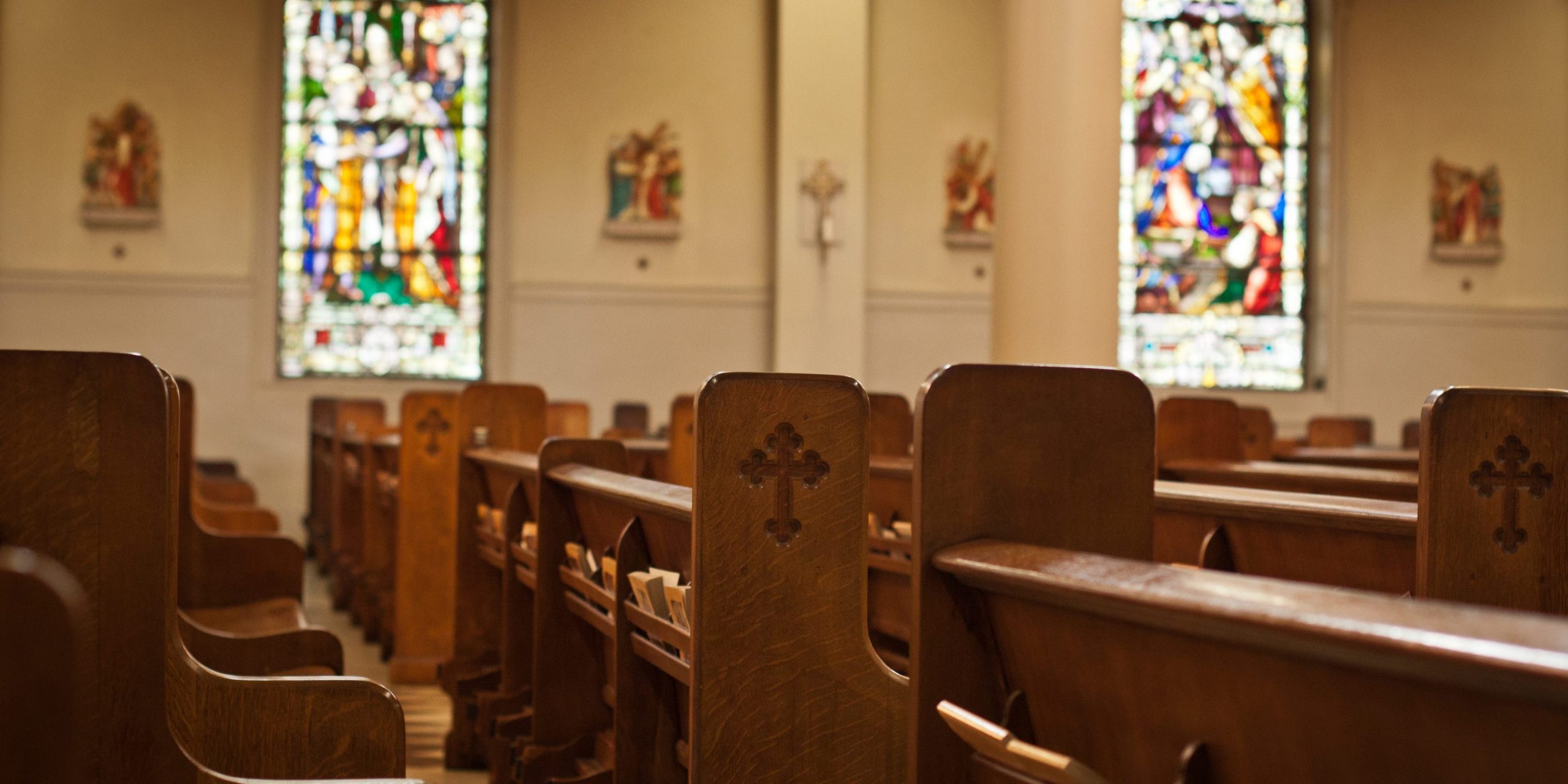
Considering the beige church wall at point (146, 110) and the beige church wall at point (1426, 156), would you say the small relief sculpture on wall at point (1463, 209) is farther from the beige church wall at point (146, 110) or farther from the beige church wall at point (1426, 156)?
the beige church wall at point (146, 110)

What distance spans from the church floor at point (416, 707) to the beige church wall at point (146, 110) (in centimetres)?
464

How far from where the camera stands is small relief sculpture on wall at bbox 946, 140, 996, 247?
11.6m

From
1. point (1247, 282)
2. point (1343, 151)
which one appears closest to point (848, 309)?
point (1247, 282)

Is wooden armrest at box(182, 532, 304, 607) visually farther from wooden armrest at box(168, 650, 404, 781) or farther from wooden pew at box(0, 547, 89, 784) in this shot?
wooden pew at box(0, 547, 89, 784)

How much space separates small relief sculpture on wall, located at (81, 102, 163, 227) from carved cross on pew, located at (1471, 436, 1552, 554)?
1070cm

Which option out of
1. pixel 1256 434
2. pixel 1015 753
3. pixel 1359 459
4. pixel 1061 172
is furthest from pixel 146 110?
pixel 1015 753

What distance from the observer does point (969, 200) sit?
1159 centimetres

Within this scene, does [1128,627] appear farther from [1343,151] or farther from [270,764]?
[1343,151]

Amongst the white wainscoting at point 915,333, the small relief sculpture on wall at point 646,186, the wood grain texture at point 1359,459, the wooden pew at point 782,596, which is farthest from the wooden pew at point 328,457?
the wooden pew at point 782,596

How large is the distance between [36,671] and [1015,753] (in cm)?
89

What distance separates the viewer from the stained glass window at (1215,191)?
1205cm

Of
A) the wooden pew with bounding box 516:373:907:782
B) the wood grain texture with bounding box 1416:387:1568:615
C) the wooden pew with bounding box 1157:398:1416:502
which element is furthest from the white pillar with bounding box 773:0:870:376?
the wood grain texture with bounding box 1416:387:1568:615

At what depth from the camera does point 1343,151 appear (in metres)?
12.1

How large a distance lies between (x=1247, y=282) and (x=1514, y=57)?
325cm
